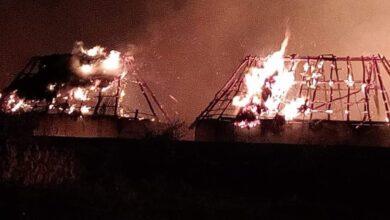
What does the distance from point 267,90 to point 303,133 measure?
301cm

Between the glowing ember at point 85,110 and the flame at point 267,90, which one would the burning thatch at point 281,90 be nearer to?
the flame at point 267,90

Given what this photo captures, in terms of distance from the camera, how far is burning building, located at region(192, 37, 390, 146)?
23.6 meters

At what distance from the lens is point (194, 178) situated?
14.3 metres

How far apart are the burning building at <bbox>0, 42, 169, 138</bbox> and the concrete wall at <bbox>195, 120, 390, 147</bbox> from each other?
13.6 feet

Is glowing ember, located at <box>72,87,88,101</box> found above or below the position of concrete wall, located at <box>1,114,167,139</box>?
above

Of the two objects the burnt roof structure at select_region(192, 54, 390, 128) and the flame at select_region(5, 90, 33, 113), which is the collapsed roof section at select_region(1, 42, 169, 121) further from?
the burnt roof structure at select_region(192, 54, 390, 128)

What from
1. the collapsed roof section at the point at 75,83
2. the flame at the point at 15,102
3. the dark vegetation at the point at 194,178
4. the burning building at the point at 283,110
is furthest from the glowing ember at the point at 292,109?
the flame at the point at 15,102

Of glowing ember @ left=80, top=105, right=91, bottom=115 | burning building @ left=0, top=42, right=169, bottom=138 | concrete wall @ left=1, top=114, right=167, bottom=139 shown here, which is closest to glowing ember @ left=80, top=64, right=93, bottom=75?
burning building @ left=0, top=42, right=169, bottom=138

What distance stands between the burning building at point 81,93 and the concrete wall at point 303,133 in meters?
4.14

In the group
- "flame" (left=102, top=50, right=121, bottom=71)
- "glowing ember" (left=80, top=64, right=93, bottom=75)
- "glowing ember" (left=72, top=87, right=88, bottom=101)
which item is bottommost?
"glowing ember" (left=72, top=87, right=88, bottom=101)

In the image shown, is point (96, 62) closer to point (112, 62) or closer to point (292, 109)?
point (112, 62)

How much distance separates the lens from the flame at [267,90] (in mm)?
25062

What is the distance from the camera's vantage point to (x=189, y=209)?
1085 cm

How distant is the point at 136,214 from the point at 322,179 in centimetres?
549
